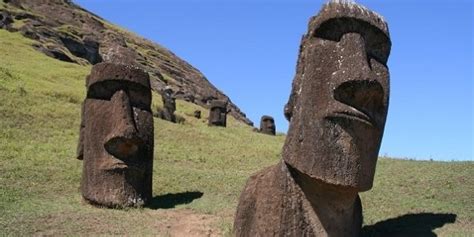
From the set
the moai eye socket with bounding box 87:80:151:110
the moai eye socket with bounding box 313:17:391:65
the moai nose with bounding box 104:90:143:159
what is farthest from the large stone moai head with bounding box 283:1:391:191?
the moai eye socket with bounding box 87:80:151:110

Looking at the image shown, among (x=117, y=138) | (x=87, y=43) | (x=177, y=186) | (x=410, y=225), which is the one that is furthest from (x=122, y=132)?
(x=87, y=43)

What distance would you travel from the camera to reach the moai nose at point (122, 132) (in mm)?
14695

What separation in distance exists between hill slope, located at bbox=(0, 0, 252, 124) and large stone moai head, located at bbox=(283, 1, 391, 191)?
145 feet

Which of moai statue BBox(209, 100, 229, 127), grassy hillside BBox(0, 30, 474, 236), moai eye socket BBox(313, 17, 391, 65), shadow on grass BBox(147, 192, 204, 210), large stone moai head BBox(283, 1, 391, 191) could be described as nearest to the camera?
large stone moai head BBox(283, 1, 391, 191)

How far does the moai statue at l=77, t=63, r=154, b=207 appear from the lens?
14633mm

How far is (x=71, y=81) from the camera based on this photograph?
4447 centimetres

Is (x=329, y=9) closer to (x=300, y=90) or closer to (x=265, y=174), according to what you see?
(x=300, y=90)

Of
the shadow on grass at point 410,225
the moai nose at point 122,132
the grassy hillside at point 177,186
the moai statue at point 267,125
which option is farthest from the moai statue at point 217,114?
the shadow on grass at point 410,225


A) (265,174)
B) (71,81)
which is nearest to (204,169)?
(265,174)

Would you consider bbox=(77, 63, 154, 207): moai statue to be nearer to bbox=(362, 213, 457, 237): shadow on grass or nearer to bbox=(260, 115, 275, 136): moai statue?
bbox=(362, 213, 457, 237): shadow on grass

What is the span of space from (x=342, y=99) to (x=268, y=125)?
31.7 m

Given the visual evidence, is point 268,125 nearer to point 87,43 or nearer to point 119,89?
point 119,89

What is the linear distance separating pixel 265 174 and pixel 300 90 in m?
1.29

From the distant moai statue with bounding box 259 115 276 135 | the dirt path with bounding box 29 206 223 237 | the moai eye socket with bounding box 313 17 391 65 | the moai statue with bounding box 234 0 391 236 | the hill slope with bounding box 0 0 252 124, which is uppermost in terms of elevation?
the hill slope with bounding box 0 0 252 124
